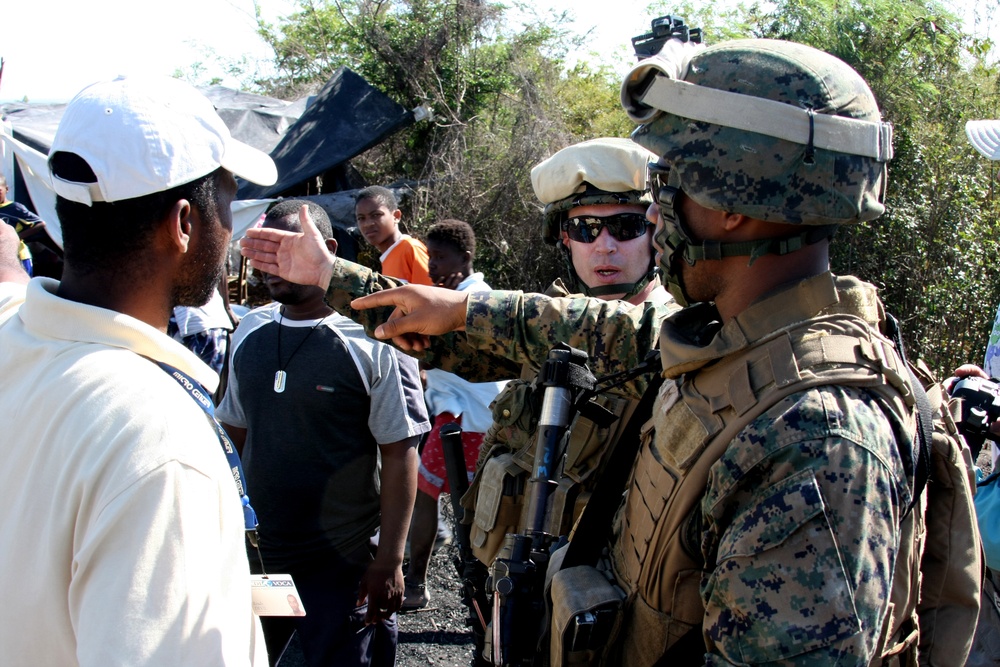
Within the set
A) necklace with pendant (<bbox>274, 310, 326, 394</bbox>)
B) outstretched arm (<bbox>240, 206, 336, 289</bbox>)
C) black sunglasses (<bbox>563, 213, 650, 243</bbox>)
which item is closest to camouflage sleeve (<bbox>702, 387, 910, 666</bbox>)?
outstretched arm (<bbox>240, 206, 336, 289</bbox>)

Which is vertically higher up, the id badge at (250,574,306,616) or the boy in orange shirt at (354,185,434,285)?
the id badge at (250,574,306,616)

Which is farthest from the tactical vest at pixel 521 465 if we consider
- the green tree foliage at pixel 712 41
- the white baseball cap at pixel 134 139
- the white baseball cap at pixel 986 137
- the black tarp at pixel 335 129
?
the black tarp at pixel 335 129

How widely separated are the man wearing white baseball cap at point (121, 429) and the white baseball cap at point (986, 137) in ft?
14.0

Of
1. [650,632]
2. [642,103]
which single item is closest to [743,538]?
[650,632]

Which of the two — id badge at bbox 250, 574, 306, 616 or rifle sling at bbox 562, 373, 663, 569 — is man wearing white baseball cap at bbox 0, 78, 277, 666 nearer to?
id badge at bbox 250, 574, 306, 616

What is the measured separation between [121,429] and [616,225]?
208 cm

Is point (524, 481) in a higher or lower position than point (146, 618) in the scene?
lower

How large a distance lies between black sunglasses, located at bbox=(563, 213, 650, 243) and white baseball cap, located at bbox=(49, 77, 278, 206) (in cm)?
169

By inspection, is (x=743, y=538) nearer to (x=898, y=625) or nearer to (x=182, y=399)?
(x=898, y=625)

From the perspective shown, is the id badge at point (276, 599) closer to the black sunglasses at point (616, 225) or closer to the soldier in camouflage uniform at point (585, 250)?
the soldier in camouflage uniform at point (585, 250)

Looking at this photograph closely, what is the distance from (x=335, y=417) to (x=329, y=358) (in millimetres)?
241

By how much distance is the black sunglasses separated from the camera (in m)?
3.04

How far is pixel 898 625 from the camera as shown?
167 centimetres

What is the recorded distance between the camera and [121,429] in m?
1.33
